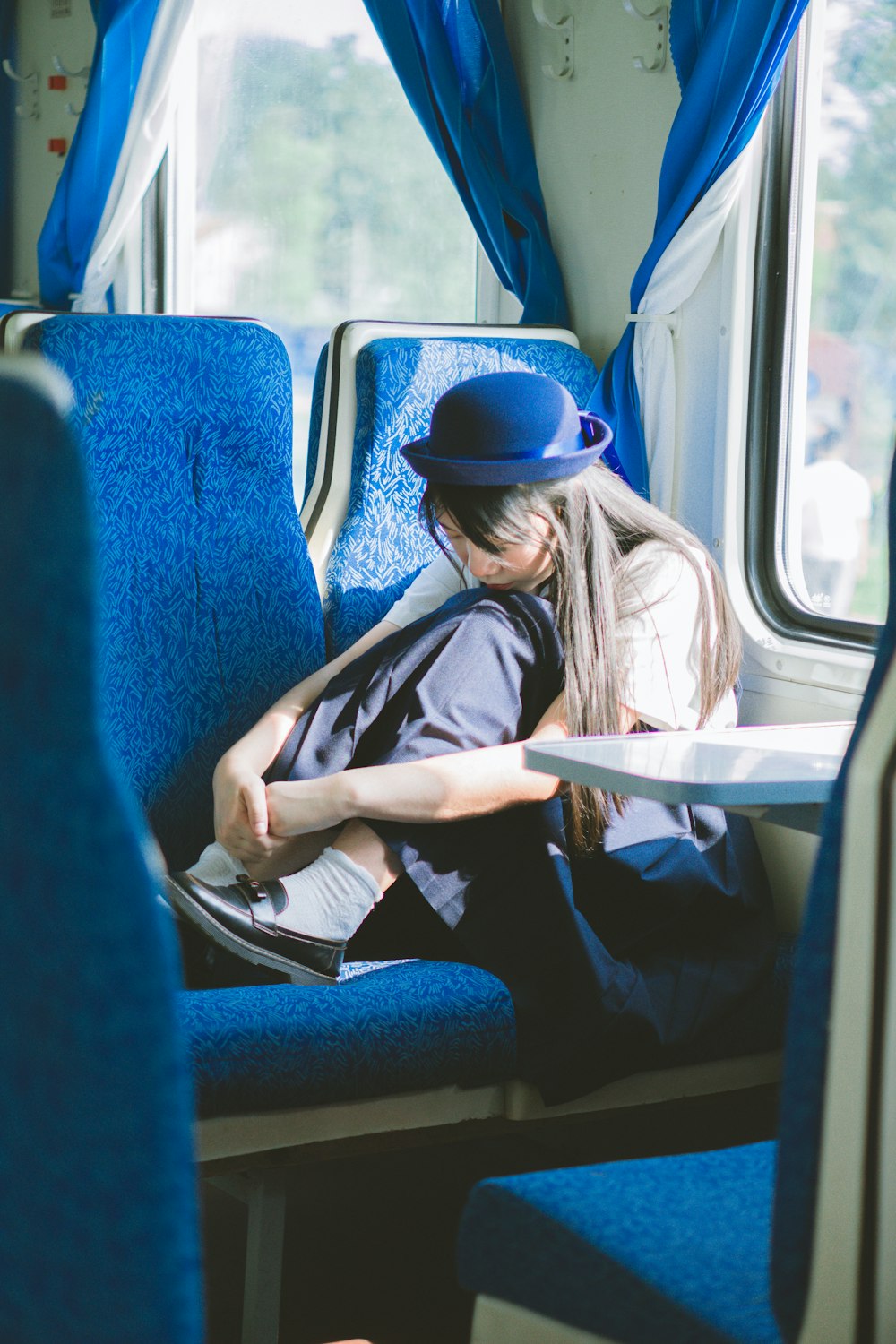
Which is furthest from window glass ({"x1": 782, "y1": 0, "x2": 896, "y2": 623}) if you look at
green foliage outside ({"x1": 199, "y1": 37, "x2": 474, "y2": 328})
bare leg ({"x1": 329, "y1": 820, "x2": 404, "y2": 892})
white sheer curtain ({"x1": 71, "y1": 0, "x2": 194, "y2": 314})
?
white sheer curtain ({"x1": 71, "y1": 0, "x2": 194, "y2": 314})

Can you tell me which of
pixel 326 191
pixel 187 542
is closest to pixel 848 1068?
pixel 187 542

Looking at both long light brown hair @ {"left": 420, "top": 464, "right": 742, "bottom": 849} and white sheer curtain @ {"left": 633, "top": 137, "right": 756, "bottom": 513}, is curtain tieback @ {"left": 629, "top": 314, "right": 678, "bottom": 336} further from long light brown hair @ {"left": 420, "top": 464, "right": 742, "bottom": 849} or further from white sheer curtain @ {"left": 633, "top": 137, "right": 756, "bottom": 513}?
long light brown hair @ {"left": 420, "top": 464, "right": 742, "bottom": 849}

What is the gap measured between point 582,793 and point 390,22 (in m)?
2.02

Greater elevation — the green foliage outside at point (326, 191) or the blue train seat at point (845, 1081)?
the green foliage outside at point (326, 191)

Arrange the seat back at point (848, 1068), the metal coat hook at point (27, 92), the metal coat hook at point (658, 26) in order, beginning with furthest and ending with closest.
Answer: the metal coat hook at point (27, 92)
the metal coat hook at point (658, 26)
the seat back at point (848, 1068)

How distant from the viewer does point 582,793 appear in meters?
2.29

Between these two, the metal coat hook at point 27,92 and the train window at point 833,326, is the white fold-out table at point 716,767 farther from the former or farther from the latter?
the metal coat hook at point 27,92

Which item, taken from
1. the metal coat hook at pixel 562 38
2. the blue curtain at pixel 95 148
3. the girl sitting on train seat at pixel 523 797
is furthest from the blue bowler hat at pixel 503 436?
the blue curtain at pixel 95 148

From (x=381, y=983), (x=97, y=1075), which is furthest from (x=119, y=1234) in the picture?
(x=381, y=983)

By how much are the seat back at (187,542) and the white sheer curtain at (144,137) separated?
7.92ft

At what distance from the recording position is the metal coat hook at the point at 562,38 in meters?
3.28

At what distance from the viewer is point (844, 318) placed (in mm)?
2750

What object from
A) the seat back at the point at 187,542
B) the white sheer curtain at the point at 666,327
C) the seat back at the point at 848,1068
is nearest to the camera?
the seat back at the point at 848,1068

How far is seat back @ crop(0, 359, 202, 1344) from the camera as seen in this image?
53 centimetres
